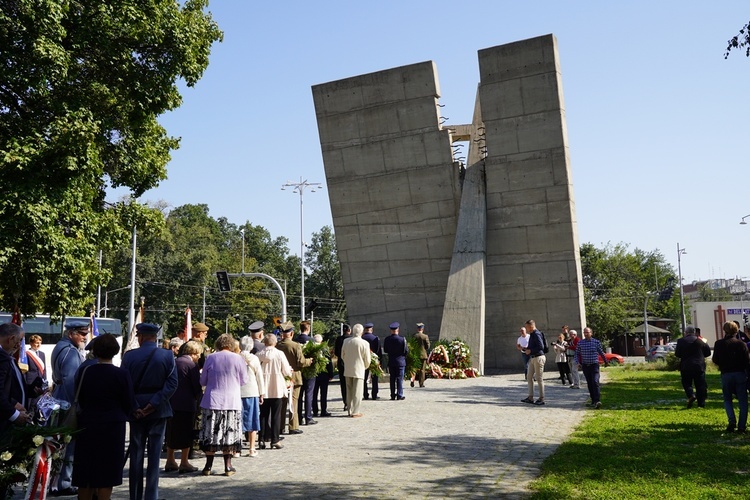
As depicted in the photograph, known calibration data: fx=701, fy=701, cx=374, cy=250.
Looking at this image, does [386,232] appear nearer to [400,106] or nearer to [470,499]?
[400,106]

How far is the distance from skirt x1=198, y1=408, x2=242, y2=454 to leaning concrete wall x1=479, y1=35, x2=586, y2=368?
18307 millimetres

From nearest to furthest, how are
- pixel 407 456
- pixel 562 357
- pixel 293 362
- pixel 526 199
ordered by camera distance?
1. pixel 407 456
2. pixel 293 362
3. pixel 562 357
4. pixel 526 199

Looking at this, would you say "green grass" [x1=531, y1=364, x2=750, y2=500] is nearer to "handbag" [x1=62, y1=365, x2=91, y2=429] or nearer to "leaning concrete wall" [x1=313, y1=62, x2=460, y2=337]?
"handbag" [x1=62, y1=365, x2=91, y2=429]

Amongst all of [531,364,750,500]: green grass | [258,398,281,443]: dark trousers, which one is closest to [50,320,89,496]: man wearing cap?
[258,398,281,443]: dark trousers

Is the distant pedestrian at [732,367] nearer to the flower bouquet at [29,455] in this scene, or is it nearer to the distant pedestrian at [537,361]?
the distant pedestrian at [537,361]

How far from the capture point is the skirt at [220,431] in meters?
8.49

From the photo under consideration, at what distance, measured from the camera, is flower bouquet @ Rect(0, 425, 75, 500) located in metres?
5.48

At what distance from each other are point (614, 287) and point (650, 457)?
2571 inches

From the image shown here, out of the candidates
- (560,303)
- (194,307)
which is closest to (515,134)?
(560,303)

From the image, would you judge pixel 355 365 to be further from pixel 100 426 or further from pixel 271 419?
pixel 100 426

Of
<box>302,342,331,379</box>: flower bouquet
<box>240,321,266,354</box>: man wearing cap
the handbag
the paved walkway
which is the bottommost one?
the paved walkway

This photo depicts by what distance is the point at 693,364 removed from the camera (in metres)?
14.4

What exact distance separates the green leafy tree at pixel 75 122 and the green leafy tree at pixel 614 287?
175 feet

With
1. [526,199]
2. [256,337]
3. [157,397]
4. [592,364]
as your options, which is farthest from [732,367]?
[526,199]
